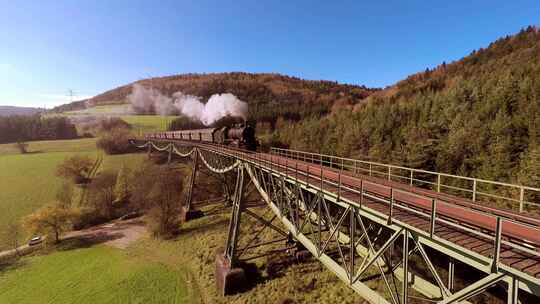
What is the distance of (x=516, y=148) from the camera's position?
2112cm

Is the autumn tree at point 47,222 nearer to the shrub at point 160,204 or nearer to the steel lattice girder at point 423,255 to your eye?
the shrub at point 160,204

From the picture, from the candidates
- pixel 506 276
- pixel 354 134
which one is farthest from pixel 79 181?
pixel 506 276

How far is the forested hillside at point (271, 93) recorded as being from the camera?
87250mm

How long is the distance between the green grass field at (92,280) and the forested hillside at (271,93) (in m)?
48.2

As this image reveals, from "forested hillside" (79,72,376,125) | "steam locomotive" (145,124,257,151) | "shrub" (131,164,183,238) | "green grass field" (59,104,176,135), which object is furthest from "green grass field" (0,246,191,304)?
"green grass field" (59,104,176,135)

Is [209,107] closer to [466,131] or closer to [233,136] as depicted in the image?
[233,136]

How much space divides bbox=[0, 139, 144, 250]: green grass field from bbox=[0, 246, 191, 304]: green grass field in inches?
466

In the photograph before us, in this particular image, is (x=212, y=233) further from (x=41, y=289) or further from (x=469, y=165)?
(x=469, y=165)

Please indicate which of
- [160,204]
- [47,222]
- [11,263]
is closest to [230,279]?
[160,204]

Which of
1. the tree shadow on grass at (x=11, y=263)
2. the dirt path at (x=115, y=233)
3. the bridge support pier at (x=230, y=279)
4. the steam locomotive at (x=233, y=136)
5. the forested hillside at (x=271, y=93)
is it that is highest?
the forested hillside at (x=271, y=93)

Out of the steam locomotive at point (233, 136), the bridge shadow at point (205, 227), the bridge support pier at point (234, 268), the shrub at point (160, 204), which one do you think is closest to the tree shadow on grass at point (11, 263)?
the shrub at point (160, 204)

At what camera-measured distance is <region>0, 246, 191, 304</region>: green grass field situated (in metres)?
17.4

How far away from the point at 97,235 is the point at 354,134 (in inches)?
1592

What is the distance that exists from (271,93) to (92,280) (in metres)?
112
